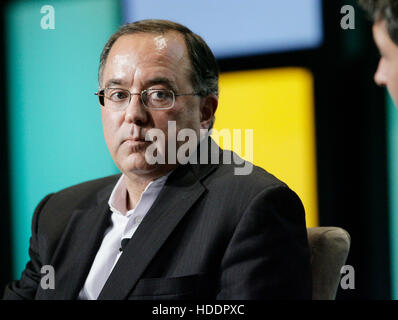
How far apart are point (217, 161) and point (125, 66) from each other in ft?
1.29

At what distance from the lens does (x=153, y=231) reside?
54.5 inches

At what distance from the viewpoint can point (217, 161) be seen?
5.04 ft

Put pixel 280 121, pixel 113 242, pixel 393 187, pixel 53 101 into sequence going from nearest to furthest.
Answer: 1. pixel 113 242
2. pixel 393 187
3. pixel 280 121
4. pixel 53 101

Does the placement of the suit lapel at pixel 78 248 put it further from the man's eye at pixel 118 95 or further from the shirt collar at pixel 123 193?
the man's eye at pixel 118 95

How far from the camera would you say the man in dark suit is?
4.12 feet

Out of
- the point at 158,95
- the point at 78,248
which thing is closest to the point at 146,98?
the point at 158,95

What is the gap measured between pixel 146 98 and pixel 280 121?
3.43ft

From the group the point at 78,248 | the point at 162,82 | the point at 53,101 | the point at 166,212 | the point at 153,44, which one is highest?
the point at 153,44

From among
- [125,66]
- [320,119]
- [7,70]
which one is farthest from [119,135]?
[7,70]

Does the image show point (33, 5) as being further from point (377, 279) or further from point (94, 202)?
point (377, 279)

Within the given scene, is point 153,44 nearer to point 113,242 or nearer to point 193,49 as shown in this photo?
point 193,49

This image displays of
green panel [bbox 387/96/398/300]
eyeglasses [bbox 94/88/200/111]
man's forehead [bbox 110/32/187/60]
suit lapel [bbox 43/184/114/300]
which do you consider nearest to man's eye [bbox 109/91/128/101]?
eyeglasses [bbox 94/88/200/111]

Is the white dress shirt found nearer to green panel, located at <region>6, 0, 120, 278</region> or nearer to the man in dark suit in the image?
the man in dark suit

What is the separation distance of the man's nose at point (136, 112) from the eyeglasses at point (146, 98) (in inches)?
0.6
